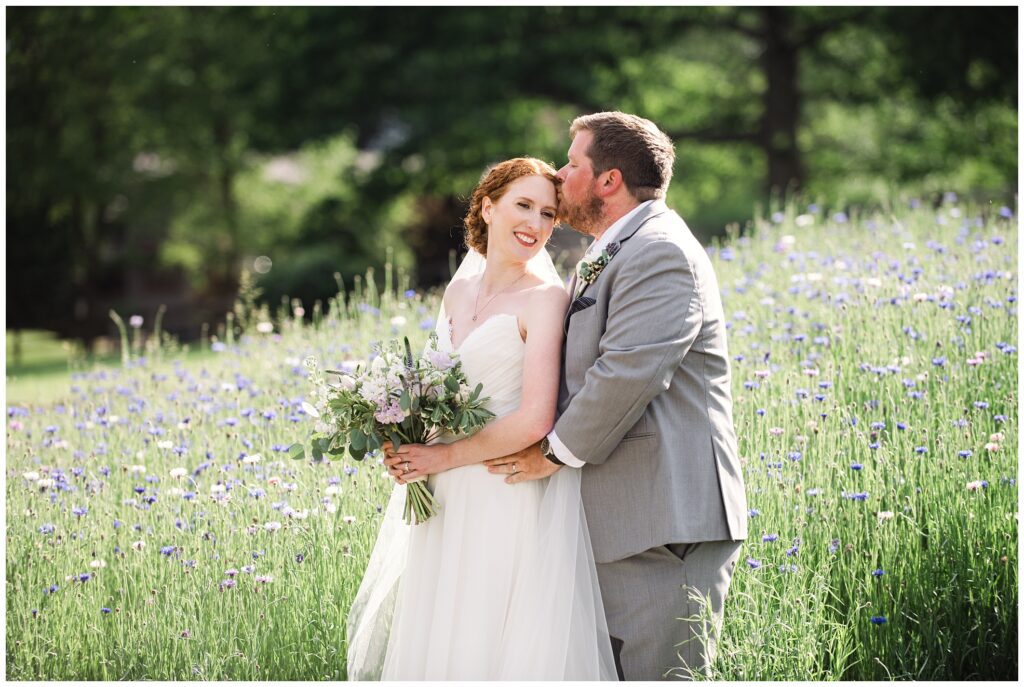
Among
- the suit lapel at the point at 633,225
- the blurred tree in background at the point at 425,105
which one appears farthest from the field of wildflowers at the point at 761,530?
the blurred tree in background at the point at 425,105

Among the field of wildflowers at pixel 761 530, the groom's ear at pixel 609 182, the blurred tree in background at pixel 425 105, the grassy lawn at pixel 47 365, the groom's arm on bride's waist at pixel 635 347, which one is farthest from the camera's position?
the blurred tree in background at pixel 425 105

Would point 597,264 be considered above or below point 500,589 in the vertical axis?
above

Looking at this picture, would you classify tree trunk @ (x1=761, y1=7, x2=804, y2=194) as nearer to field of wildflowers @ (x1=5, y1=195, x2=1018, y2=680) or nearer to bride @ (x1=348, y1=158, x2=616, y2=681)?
field of wildflowers @ (x1=5, y1=195, x2=1018, y2=680)

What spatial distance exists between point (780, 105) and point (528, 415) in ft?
56.2

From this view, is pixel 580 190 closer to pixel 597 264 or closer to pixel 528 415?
pixel 597 264

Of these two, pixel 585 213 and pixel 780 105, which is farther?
pixel 780 105

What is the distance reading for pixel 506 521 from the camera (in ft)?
13.1

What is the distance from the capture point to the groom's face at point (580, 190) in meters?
4.00

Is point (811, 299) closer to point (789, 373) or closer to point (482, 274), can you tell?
point (789, 373)

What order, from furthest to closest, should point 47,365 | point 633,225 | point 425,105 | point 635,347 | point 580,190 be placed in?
1. point 47,365
2. point 425,105
3. point 580,190
4. point 633,225
5. point 635,347

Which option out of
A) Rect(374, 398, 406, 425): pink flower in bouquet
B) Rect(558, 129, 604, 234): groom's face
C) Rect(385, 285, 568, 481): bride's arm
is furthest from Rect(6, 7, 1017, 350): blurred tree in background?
Rect(374, 398, 406, 425): pink flower in bouquet

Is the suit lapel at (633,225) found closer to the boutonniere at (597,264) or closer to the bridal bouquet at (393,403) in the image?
the boutonniere at (597,264)

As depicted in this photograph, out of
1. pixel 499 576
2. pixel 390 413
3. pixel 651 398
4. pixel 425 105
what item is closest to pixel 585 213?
pixel 651 398

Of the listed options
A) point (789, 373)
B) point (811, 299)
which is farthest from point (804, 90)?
point (789, 373)
